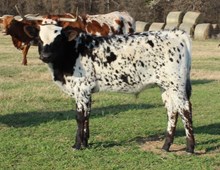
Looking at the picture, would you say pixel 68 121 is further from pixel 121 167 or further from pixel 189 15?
pixel 189 15

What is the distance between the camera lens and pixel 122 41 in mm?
8914

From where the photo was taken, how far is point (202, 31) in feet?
118

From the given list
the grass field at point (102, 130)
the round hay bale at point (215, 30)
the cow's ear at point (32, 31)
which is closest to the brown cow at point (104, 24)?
the grass field at point (102, 130)

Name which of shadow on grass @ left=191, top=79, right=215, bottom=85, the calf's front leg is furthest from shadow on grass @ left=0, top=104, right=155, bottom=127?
shadow on grass @ left=191, top=79, right=215, bottom=85

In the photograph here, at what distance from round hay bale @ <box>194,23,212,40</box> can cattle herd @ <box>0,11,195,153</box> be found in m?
27.4

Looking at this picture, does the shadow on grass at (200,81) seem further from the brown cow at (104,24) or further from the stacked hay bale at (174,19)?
the stacked hay bale at (174,19)

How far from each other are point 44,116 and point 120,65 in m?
3.26

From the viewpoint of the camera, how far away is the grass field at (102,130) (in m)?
8.12

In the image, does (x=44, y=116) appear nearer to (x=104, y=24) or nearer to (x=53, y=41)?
(x=53, y=41)

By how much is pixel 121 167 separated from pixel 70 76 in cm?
180

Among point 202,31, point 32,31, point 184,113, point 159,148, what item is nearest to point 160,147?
point 159,148

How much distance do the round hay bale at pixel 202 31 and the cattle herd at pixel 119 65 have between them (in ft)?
90.1

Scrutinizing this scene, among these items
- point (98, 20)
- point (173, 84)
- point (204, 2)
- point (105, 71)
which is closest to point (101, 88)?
point (105, 71)

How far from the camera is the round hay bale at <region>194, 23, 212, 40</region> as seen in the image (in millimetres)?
35875
